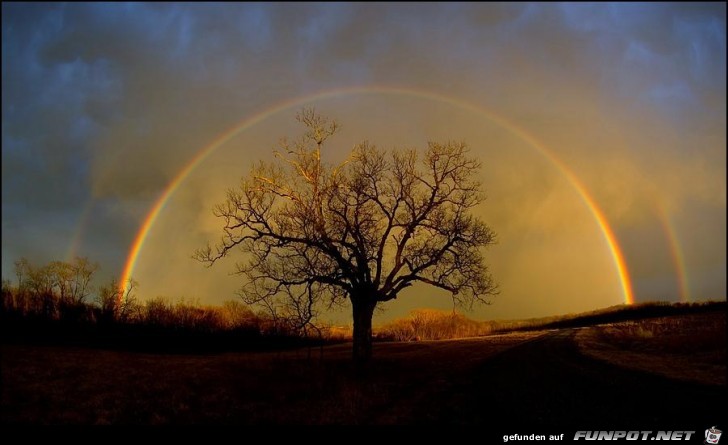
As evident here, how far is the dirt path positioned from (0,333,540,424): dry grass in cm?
146

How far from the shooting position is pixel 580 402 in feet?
50.5

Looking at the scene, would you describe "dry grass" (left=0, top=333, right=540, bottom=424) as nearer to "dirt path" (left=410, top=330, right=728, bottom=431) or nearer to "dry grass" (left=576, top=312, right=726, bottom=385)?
"dirt path" (left=410, top=330, right=728, bottom=431)

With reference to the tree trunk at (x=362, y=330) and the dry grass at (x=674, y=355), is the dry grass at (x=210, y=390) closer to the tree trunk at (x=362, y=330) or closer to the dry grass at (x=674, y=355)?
the tree trunk at (x=362, y=330)

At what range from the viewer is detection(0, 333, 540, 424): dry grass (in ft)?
53.1

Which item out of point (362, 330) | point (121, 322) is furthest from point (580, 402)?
point (121, 322)

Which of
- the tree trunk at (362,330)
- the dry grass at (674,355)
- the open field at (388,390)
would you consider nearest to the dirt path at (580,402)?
the open field at (388,390)

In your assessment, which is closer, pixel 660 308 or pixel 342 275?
pixel 342 275

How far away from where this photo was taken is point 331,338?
217ft

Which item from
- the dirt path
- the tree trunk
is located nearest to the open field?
the dirt path

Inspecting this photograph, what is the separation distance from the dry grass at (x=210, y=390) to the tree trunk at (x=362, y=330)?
3.50 feet

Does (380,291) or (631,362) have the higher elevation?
(380,291)

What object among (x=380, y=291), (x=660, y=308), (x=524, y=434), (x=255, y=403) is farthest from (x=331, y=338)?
(x=660, y=308)

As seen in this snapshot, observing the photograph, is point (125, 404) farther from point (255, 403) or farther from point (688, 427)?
point (688, 427)

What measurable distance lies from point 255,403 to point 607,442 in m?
12.0
